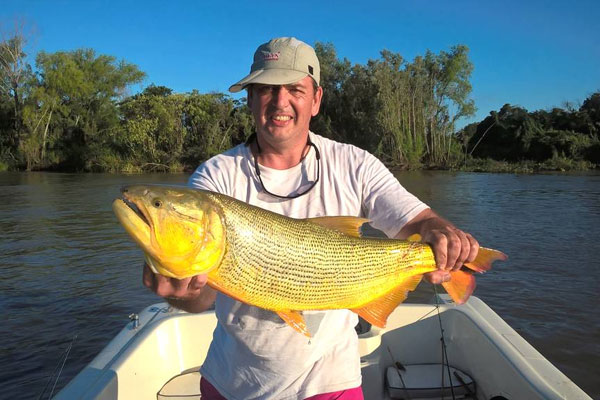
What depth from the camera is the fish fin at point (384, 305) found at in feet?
7.64

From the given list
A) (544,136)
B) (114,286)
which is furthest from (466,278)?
(544,136)

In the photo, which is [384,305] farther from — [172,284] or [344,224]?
[172,284]

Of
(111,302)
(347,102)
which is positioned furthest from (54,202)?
(347,102)

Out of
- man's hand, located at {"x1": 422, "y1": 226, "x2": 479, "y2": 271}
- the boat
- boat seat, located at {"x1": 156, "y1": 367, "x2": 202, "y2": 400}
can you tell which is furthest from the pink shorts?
boat seat, located at {"x1": 156, "y1": 367, "x2": 202, "y2": 400}

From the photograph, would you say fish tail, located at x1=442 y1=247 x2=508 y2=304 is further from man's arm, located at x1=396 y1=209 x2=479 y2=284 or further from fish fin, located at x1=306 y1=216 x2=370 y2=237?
fish fin, located at x1=306 y1=216 x2=370 y2=237

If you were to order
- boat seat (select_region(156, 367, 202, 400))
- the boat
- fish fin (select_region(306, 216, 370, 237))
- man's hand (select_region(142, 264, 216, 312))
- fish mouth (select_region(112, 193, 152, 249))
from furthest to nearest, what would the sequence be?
1. boat seat (select_region(156, 367, 202, 400))
2. the boat
3. fish fin (select_region(306, 216, 370, 237))
4. man's hand (select_region(142, 264, 216, 312))
5. fish mouth (select_region(112, 193, 152, 249))

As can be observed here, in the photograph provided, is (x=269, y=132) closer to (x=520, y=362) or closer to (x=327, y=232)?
(x=327, y=232)

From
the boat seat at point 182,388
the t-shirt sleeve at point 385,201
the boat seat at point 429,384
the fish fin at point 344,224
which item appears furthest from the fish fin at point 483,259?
the boat seat at point 182,388

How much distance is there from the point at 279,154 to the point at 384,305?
104 centimetres

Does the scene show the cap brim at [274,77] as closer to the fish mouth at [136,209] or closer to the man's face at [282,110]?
the man's face at [282,110]

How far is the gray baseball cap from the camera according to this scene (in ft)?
8.32

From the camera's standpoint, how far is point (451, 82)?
45531 mm

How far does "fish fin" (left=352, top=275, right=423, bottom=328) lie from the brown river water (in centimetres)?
209

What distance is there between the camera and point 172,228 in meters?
1.85
